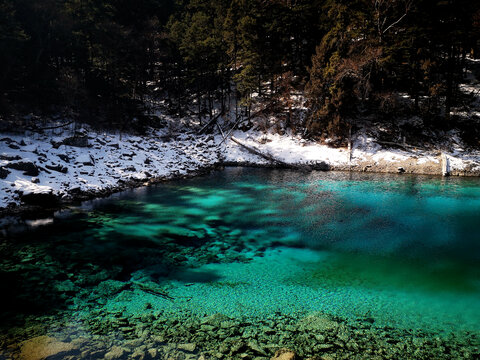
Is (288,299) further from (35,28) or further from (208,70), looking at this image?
(208,70)

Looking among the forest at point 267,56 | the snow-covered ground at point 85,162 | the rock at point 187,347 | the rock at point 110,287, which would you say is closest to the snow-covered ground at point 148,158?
the snow-covered ground at point 85,162

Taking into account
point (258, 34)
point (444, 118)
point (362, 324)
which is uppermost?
point (258, 34)

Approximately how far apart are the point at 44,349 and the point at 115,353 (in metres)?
1.31

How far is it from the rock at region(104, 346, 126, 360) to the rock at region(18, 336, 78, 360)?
61 centimetres

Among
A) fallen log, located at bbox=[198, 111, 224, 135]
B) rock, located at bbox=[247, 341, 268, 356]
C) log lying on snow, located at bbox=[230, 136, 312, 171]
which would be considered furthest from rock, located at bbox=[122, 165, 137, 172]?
rock, located at bbox=[247, 341, 268, 356]

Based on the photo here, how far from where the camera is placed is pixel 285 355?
4.87 metres

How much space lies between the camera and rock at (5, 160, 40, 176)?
14.2 meters

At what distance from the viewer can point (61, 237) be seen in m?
10.2

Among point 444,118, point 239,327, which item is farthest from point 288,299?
point 444,118

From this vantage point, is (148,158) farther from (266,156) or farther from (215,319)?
(215,319)

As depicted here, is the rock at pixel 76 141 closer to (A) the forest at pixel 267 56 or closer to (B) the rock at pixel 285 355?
(A) the forest at pixel 267 56

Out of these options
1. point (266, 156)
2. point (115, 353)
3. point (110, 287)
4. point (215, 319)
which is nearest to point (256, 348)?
point (215, 319)

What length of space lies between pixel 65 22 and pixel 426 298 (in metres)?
30.1

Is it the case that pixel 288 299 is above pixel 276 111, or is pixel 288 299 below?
below
